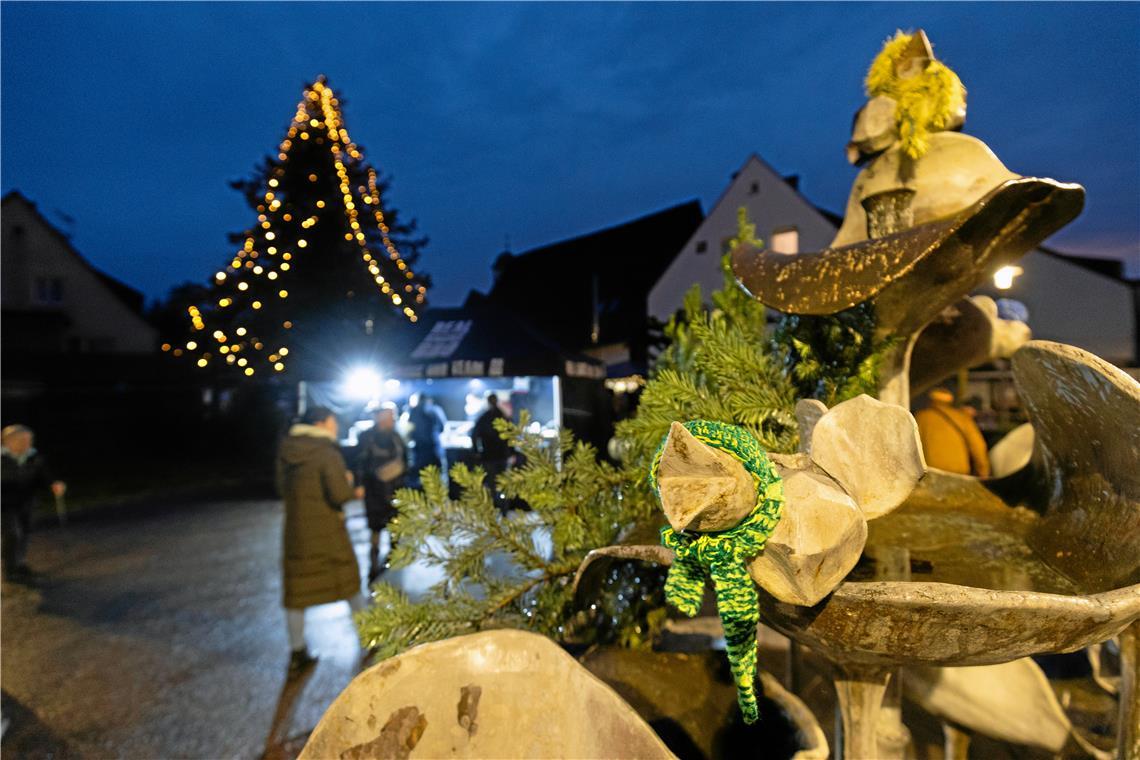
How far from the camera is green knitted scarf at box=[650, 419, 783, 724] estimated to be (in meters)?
0.79

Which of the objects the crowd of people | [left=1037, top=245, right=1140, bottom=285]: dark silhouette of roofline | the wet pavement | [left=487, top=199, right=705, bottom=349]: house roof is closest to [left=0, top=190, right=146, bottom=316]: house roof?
[left=487, top=199, right=705, bottom=349]: house roof

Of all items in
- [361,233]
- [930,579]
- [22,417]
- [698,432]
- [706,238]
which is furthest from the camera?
[706,238]

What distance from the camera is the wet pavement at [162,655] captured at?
3.09m

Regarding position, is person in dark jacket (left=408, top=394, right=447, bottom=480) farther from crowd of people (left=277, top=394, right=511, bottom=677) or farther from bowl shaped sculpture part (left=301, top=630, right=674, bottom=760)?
bowl shaped sculpture part (left=301, top=630, right=674, bottom=760)

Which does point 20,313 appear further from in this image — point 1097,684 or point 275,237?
point 1097,684

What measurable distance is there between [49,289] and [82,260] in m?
1.40

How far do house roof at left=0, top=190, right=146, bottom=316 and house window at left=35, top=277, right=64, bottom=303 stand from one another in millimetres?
1002

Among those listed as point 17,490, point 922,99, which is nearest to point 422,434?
point 17,490

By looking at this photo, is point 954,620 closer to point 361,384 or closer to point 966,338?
point 966,338

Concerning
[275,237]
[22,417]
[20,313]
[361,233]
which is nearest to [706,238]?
[361,233]

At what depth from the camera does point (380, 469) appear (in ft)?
18.4

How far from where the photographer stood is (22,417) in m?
15.3

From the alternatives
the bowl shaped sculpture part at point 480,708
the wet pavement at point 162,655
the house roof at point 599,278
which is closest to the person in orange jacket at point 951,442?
the bowl shaped sculpture part at point 480,708

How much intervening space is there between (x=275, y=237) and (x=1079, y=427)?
36.4 feet
